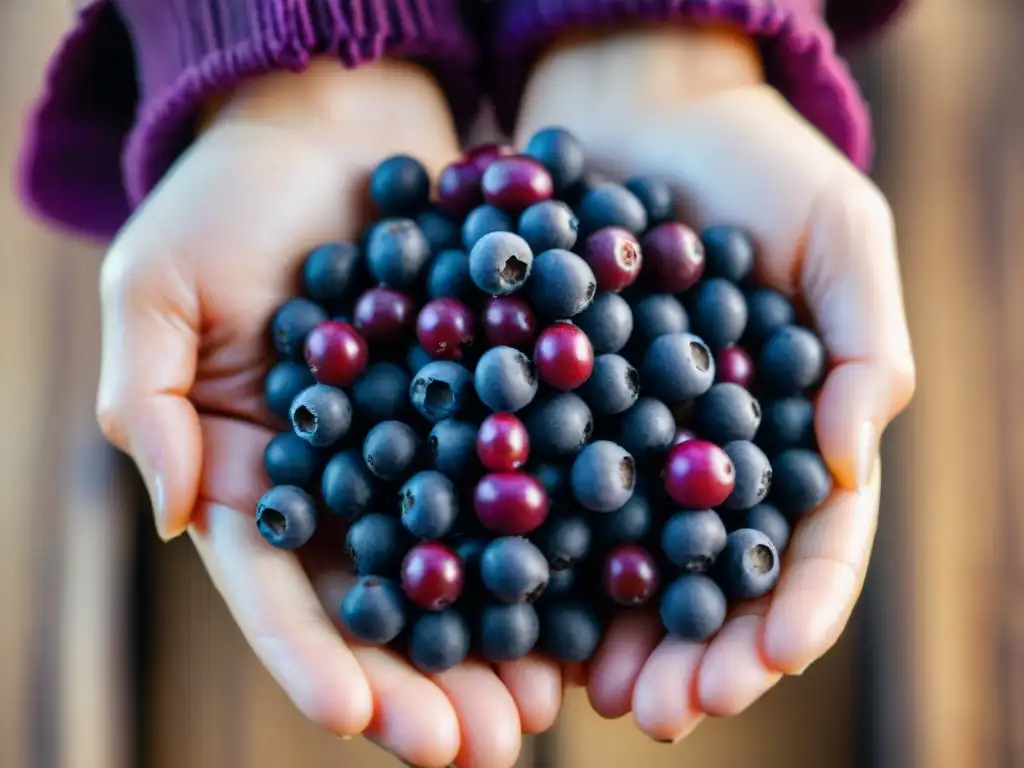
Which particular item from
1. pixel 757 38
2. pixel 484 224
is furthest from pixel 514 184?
pixel 757 38

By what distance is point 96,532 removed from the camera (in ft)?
4.01

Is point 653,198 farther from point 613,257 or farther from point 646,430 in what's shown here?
point 646,430

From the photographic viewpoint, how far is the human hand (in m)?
0.69

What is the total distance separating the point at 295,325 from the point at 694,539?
14.4 inches

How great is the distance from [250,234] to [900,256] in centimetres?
86

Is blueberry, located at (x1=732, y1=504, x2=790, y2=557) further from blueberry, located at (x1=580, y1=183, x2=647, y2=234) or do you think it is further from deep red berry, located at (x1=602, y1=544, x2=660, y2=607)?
blueberry, located at (x1=580, y1=183, x2=647, y2=234)

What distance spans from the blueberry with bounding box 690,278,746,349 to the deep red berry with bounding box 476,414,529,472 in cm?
19

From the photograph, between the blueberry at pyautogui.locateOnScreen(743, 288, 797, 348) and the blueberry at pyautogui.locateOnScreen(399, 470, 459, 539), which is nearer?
the blueberry at pyautogui.locateOnScreen(399, 470, 459, 539)

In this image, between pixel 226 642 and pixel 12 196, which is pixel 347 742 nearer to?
pixel 226 642

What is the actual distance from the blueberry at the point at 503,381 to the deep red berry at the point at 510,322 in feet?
0.09

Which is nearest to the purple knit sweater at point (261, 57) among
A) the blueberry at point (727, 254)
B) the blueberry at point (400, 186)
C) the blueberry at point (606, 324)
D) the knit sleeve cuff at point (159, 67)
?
the knit sleeve cuff at point (159, 67)

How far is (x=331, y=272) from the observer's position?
831 mm

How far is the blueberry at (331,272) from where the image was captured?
0.83 meters

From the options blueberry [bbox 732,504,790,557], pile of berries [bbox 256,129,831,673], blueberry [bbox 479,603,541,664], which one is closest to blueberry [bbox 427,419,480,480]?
pile of berries [bbox 256,129,831,673]
